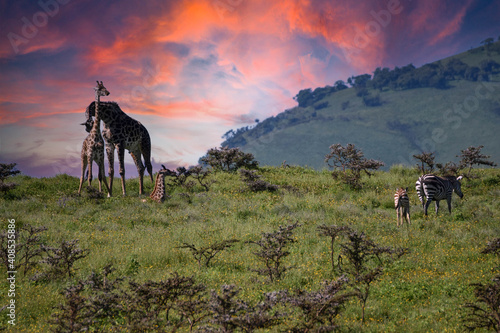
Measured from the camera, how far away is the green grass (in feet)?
26.7

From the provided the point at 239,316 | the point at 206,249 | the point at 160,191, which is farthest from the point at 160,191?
the point at 239,316

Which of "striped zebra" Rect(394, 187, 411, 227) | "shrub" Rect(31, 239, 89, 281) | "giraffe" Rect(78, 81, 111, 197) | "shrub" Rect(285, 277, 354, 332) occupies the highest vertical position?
"giraffe" Rect(78, 81, 111, 197)

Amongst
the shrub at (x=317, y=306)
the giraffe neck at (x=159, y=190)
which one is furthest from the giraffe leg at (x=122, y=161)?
the shrub at (x=317, y=306)

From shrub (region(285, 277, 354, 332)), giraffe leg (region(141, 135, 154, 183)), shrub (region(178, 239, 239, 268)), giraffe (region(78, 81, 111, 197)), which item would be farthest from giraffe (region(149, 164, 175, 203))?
shrub (region(285, 277, 354, 332))

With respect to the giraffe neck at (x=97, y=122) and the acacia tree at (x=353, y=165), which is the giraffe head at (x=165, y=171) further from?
the acacia tree at (x=353, y=165)

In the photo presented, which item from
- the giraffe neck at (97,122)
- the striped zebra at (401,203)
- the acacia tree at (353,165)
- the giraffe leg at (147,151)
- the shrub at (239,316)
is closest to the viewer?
the shrub at (239,316)

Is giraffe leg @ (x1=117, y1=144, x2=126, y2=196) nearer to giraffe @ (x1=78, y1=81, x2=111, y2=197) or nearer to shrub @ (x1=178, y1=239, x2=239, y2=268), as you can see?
giraffe @ (x1=78, y1=81, x2=111, y2=197)

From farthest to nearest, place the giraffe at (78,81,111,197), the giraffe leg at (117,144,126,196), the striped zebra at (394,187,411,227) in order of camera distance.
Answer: the giraffe leg at (117,144,126,196)
the giraffe at (78,81,111,197)
the striped zebra at (394,187,411,227)

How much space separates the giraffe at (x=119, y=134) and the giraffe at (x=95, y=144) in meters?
0.37

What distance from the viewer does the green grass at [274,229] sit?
26.7ft

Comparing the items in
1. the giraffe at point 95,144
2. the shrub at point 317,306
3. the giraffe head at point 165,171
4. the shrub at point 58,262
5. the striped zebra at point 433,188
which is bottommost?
the shrub at point 317,306

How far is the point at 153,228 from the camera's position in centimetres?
1441

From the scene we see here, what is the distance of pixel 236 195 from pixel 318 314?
49.6ft

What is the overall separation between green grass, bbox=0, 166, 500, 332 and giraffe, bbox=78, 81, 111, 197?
78.4 inches
